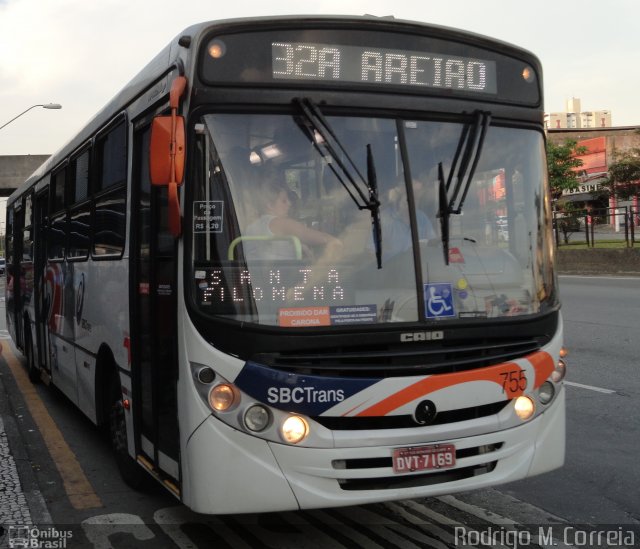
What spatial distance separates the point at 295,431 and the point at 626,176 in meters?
36.6

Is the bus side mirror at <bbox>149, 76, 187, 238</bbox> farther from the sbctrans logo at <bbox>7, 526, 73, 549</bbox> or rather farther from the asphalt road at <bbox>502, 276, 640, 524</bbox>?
the asphalt road at <bbox>502, 276, 640, 524</bbox>

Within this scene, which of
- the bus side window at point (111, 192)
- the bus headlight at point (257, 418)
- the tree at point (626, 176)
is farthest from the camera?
the tree at point (626, 176)

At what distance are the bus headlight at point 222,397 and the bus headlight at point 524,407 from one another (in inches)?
64.6

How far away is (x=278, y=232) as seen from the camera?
13.6 feet

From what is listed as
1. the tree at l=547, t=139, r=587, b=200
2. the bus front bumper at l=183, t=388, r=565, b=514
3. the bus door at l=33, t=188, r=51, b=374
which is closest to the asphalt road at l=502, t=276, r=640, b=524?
the bus front bumper at l=183, t=388, r=565, b=514

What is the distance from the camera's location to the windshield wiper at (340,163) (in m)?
4.21

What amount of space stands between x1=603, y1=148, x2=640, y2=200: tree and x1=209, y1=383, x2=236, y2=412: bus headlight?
118ft

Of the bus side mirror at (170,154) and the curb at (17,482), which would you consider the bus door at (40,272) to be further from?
the bus side mirror at (170,154)

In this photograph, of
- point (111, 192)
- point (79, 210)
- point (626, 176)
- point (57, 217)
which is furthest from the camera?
point (626, 176)

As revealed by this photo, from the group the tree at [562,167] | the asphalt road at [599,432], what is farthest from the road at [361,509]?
the tree at [562,167]

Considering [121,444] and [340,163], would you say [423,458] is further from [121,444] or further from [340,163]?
[121,444]

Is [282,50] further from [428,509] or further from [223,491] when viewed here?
[428,509]

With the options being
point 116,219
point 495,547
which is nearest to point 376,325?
point 495,547

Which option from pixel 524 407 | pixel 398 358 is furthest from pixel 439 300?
pixel 524 407
